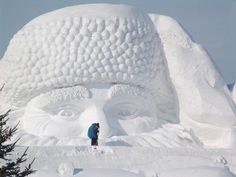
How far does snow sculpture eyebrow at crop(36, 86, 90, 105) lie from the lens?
1612 cm

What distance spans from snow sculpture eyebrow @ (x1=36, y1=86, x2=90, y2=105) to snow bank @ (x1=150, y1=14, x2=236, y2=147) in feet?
8.82

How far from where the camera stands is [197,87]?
56.0 feet

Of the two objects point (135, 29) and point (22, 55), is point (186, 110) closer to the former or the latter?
point (135, 29)

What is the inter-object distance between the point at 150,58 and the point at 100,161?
4.77 m

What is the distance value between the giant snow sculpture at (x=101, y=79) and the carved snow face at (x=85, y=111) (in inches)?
1.0

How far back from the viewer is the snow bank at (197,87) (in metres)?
16.8

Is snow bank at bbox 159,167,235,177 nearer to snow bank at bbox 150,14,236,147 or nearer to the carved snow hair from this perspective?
snow bank at bbox 150,14,236,147

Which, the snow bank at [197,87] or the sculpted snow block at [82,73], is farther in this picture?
the snow bank at [197,87]

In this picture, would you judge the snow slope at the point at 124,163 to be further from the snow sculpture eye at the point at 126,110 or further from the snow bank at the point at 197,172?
the snow sculpture eye at the point at 126,110

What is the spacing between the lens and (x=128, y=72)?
16.6 meters

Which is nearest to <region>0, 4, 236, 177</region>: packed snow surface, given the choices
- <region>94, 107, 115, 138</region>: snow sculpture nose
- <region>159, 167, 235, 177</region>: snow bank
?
<region>94, 107, 115, 138</region>: snow sculpture nose

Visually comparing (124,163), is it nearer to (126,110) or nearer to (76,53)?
(126,110)

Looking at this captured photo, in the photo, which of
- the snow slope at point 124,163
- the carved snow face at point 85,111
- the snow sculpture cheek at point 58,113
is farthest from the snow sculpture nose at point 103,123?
the snow slope at point 124,163

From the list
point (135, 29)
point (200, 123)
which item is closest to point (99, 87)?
point (135, 29)
